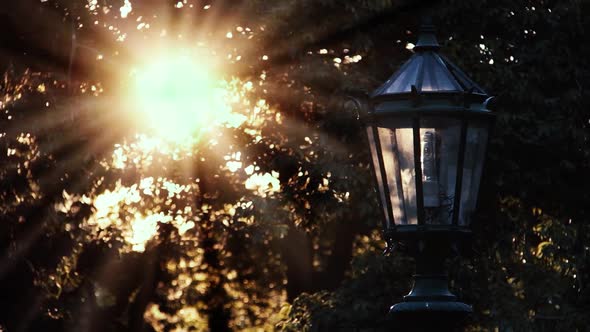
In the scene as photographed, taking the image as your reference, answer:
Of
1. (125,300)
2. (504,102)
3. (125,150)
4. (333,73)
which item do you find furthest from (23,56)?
(125,300)

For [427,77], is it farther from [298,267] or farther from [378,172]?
[298,267]

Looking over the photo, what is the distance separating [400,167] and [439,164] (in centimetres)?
21

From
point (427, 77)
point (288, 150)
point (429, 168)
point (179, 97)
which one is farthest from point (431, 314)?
point (179, 97)

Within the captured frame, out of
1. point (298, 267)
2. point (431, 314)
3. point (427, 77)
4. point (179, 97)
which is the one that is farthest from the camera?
point (298, 267)

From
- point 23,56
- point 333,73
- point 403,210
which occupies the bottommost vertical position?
point 403,210

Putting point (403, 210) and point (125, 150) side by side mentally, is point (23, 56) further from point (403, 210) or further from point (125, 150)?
point (403, 210)

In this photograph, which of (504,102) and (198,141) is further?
(198,141)

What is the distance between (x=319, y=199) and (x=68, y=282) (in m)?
3.67

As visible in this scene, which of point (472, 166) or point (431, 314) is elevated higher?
point (472, 166)

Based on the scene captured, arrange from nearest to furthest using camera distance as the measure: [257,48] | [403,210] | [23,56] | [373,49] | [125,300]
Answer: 1. [403,210]
2. [23,56]
3. [257,48]
4. [373,49]
5. [125,300]

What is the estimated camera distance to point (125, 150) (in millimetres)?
18438

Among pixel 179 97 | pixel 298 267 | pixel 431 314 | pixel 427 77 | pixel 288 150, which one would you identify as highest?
pixel 298 267

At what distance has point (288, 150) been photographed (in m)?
18.3

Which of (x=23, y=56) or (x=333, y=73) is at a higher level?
(x=333, y=73)
